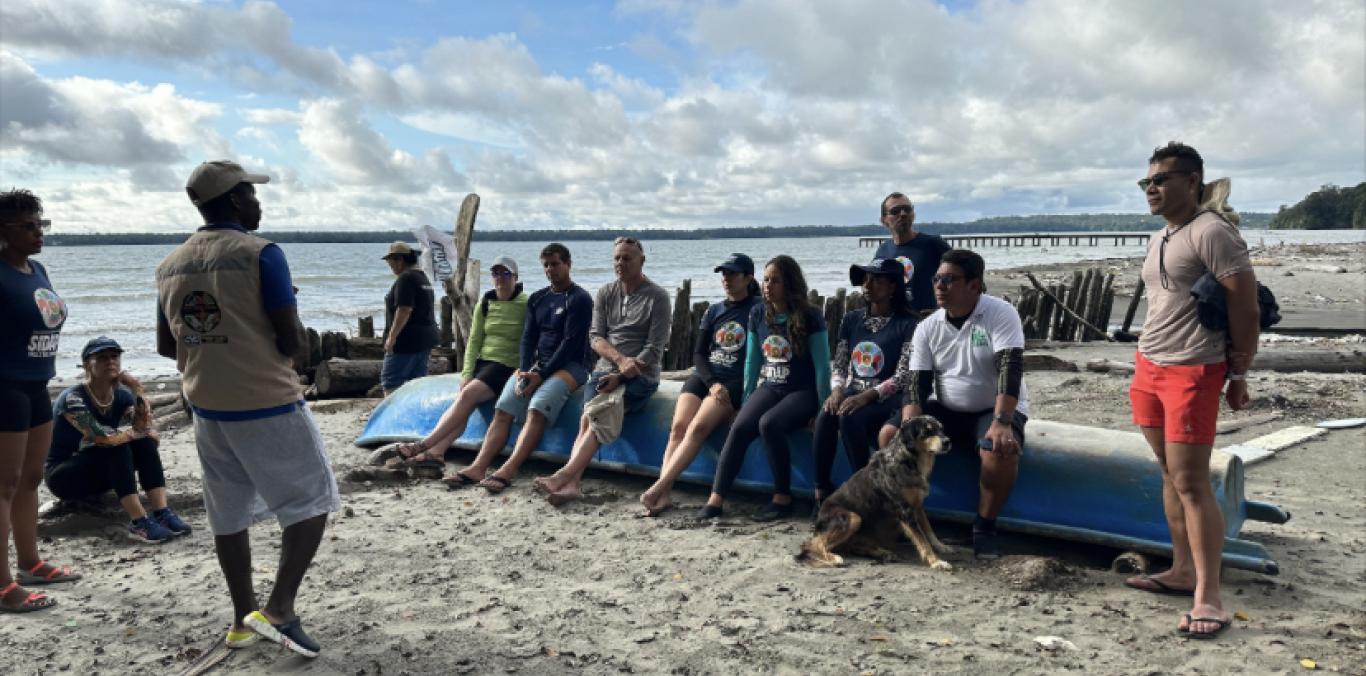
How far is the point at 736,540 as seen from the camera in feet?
17.5

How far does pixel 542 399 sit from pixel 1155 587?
4.12 meters

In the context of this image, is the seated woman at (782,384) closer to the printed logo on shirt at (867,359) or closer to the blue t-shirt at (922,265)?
the printed logo on shirt at (867,359)

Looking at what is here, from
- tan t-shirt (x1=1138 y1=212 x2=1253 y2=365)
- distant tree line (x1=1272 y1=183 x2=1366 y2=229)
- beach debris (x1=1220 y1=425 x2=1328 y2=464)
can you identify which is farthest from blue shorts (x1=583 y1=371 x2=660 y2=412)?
distant tree line (x1=1272 y1=183 x2=1366 y2=229)

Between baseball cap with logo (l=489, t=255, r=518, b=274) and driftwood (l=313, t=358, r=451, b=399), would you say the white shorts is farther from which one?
driftwood (l=313, t=358, r=451, b=399)

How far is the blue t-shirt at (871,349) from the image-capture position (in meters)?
5.43

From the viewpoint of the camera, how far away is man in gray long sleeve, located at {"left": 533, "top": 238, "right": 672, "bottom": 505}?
Result: 6.40 meters

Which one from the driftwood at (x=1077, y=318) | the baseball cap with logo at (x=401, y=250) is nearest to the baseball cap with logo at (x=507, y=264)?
the baseball cap with logo at (x=401, y=250)

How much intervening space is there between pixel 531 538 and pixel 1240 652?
3.62 m

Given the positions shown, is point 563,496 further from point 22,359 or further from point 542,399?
point 22,359

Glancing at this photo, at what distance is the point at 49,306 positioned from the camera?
13.9 ft

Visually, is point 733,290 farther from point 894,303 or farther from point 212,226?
point 212,226

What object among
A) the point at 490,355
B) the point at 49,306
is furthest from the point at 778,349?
the point at 49,306

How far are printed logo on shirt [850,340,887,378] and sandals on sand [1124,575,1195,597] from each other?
1740 mm

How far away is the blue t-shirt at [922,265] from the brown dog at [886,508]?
1.41 m
